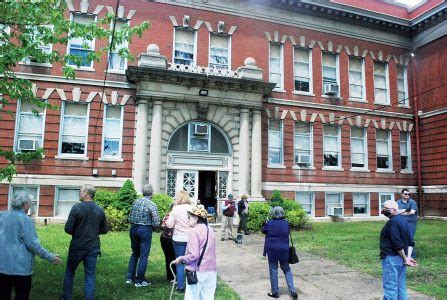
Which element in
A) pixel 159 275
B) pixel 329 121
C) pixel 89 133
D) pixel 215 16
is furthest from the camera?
pixel 329 121

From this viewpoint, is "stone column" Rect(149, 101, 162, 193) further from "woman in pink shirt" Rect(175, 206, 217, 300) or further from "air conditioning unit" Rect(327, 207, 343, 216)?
"woman in pink shirt" Rect(175, 206, 217, 300)

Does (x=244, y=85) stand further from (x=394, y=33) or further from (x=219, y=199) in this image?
(x=394, y=33)

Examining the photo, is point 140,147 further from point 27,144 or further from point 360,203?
point 360,203

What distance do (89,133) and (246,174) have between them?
27.5 ft

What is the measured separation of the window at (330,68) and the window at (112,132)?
1319 centimetres

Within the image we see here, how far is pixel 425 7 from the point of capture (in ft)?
85.6

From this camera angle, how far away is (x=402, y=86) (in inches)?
1043

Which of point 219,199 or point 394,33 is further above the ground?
point 394,33

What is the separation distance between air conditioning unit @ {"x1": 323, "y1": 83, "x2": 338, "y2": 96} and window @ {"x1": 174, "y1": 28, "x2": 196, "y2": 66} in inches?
342

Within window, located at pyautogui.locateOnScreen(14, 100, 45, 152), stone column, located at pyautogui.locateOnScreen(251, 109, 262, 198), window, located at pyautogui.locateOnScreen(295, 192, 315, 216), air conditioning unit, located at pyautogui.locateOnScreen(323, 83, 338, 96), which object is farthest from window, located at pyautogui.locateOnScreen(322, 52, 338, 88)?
window, located at pyautogui.locateOnScreen(14, 100, 45, 152)

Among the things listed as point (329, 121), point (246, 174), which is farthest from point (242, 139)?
point (329, 121)

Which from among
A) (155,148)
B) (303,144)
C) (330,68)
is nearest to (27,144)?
(155,148)

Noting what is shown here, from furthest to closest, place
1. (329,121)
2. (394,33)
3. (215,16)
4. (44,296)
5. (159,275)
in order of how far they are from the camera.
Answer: (394,33) → (329,121) → (215,16) → (159,275) → (44,296)

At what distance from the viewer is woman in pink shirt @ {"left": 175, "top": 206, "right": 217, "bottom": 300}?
18.6 ft
